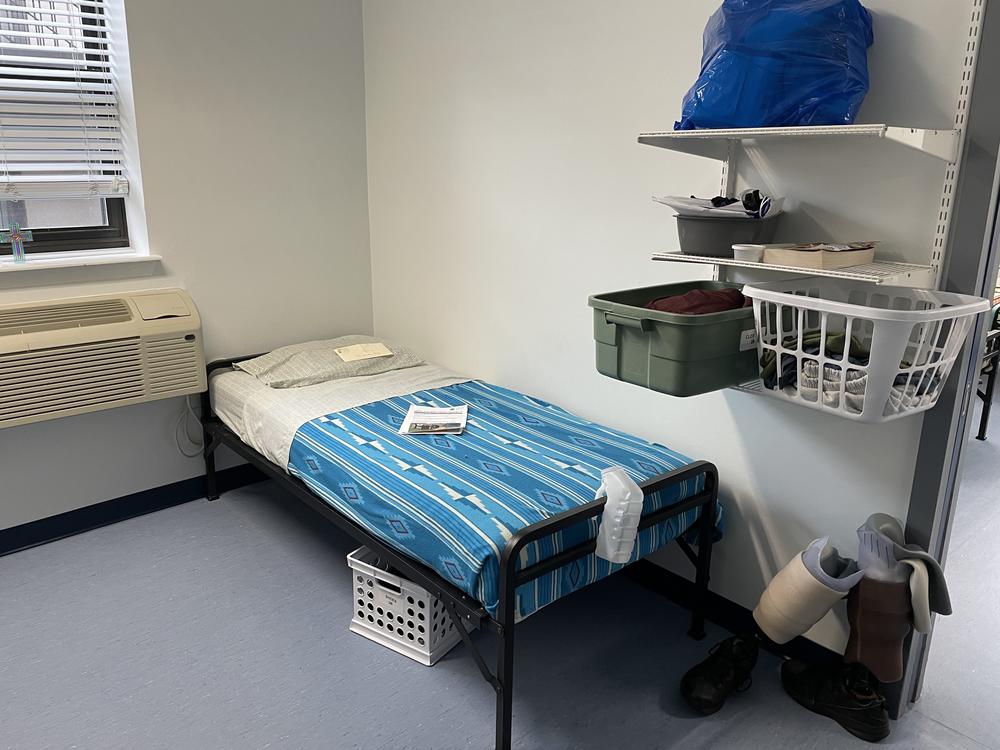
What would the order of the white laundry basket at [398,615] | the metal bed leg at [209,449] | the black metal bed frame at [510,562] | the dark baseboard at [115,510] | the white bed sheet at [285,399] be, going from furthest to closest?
the metal bed leg at [209,449] < the dark baseboard at [115,510] < the white bed sheet at [285,399] < the white laundry basket at [398,615] < the black metal bed frame at [510,562]

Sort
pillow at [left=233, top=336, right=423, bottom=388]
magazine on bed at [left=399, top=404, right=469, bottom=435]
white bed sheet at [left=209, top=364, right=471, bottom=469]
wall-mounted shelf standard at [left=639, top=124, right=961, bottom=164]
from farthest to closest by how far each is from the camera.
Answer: pillow at [left=233, top=336, right=423, bottom=388], white bed sheet at [left=209, top=364, right=471, bottom=469], magazine on bed at [left=399, top=404, right=469, bottom=435], wall-mounted shelf standard at [left=639, top=124, right=961, bottom=164]

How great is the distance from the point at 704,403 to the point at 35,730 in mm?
2068

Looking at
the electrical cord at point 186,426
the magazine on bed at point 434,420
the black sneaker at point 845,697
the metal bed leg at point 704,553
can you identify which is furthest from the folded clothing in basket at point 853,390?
the electrical cord at point 186,426

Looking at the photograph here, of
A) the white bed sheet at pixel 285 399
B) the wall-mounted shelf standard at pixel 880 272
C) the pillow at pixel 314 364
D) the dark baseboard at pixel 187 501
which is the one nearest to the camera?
the wall-mounted shelf standard at pixel 880 272

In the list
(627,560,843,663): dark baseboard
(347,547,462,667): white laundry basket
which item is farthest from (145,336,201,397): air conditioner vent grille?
(627,560,843,663): dark baseboard

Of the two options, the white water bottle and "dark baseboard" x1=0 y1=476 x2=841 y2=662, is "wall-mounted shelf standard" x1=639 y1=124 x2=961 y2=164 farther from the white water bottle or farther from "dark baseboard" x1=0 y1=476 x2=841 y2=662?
"dark baseboard" x1=0 y1=476 x2=841 y2=662

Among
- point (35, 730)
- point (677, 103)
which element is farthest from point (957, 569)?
point (35, 730)

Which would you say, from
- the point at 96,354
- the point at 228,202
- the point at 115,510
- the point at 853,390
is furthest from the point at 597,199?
the point at 115,510

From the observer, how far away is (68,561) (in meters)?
2.83

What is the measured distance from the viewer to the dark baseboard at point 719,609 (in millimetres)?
2270

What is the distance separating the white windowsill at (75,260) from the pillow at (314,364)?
22.4 inches

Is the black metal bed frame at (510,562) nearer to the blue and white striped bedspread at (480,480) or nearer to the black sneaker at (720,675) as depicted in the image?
the blue and white striped bedspread at (480,480)

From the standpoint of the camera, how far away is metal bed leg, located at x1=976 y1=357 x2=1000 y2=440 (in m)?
2.18

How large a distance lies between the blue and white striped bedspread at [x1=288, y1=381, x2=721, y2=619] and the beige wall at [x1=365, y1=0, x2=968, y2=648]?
9.1 inches
